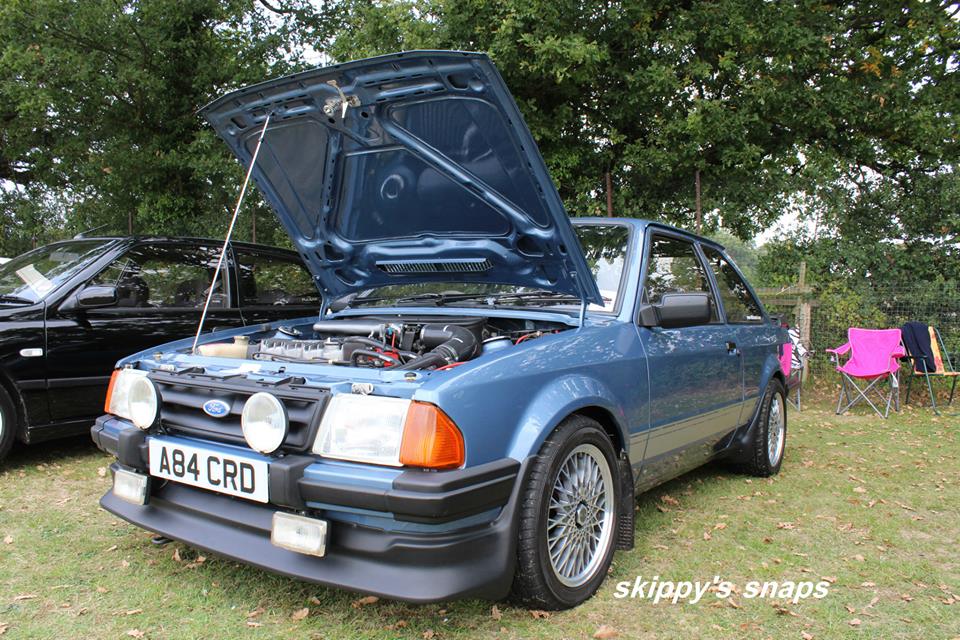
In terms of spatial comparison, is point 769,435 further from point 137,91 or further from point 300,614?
point 137,91

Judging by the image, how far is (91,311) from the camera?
177 inches

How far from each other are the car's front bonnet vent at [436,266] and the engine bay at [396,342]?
295 mm

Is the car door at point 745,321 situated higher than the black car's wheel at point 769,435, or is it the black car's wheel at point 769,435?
the car door at point 745,321

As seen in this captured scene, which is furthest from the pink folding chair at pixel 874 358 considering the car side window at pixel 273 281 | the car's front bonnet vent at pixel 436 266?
the car side window at pixel 273 281

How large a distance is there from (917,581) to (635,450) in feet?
4.62

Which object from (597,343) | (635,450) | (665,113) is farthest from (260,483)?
(665,113)

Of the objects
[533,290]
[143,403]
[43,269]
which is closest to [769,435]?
A: [533,290]

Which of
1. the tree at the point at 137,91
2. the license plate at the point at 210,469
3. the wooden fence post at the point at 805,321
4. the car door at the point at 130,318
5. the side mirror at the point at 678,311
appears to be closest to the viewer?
the license plate at the point at 210,469

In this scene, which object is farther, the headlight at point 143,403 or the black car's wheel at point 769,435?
the black car's wheel at point 769,435

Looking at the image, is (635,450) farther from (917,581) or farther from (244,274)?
(244,274)

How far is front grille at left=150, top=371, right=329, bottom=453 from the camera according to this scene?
85.0 inches

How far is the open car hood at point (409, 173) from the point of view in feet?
8.38

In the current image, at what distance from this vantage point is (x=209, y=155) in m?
9.30

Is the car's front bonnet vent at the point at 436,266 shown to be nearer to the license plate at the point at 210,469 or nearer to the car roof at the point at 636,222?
the car roof at the point at 636,222
